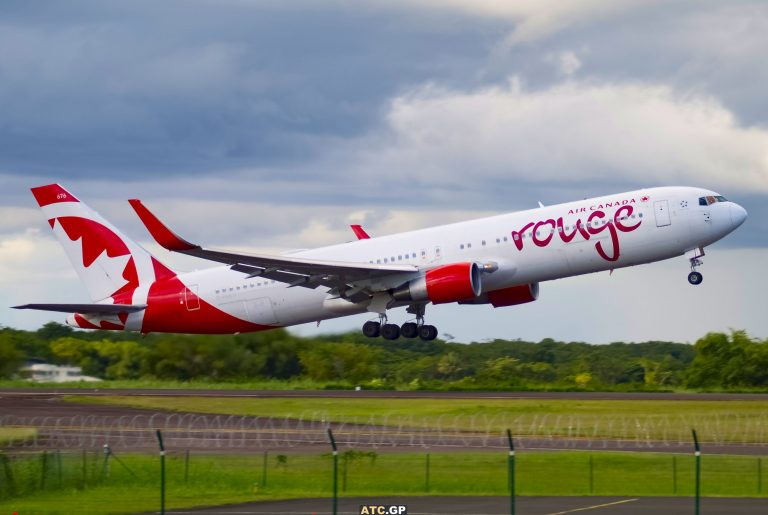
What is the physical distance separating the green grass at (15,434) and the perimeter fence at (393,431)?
54 millimetres

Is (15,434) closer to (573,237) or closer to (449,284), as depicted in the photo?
(449,284)

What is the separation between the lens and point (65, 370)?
237 feet

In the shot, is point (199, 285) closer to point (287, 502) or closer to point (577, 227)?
point (577, 227)

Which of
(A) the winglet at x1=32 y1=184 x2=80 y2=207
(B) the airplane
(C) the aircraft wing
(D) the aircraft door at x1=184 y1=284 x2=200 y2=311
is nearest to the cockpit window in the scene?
(B) the airplane

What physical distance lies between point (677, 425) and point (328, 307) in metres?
15.0

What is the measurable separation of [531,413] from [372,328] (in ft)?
26.5

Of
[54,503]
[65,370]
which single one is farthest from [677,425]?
[65,370]

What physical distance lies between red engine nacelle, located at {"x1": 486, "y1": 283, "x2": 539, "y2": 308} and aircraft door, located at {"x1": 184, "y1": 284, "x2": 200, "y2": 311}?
12477 millimetres

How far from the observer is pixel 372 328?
5588 centimetres

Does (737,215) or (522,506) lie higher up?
(737,215)

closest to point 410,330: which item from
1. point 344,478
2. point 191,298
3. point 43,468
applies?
point 191,298

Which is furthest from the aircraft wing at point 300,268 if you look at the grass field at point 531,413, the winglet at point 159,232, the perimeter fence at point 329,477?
the perimeter fence at point 329,477

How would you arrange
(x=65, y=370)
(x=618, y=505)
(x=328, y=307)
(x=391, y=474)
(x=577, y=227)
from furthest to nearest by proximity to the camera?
(x=65, y=370), (x=328, y=307), (x=577, y=227), (x=391, y=474), (x=618, y=505)

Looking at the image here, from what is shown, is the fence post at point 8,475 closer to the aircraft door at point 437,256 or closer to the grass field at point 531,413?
the grass field at point 531,413
